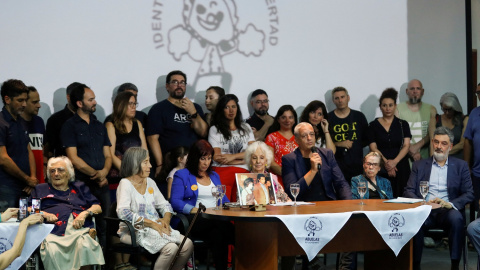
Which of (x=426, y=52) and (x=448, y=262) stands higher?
(x=426, y=52)

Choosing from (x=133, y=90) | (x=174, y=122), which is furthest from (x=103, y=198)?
(x=133, y=90)

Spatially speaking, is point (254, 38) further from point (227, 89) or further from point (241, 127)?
point (241, 127)

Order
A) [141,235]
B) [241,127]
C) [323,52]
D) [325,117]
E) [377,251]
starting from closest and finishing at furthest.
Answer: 1. [141,235]
2. [377,251]
3. [241,127]
4. [325,117]
5. [323,52]

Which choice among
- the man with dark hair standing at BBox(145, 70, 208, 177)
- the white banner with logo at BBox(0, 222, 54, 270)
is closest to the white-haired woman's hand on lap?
the white banner with logo at BBox(0, 222, 54, 270)

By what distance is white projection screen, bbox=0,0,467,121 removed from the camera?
6773 mm

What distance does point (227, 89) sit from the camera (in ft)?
24.5

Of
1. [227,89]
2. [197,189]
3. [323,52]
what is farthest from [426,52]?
[197,189]

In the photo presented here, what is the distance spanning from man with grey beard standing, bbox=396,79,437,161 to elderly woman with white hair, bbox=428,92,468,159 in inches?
2.9

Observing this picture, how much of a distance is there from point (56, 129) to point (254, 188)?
220cm

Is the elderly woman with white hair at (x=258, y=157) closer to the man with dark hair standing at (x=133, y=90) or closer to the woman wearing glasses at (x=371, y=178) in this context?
the woman wearing glasses at (x=371, y=178)

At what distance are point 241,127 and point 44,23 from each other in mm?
2069

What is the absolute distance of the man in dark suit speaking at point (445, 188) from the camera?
19.1ft

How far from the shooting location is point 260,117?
723 centimetres

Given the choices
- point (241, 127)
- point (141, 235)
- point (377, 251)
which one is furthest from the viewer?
point (241, 127)
